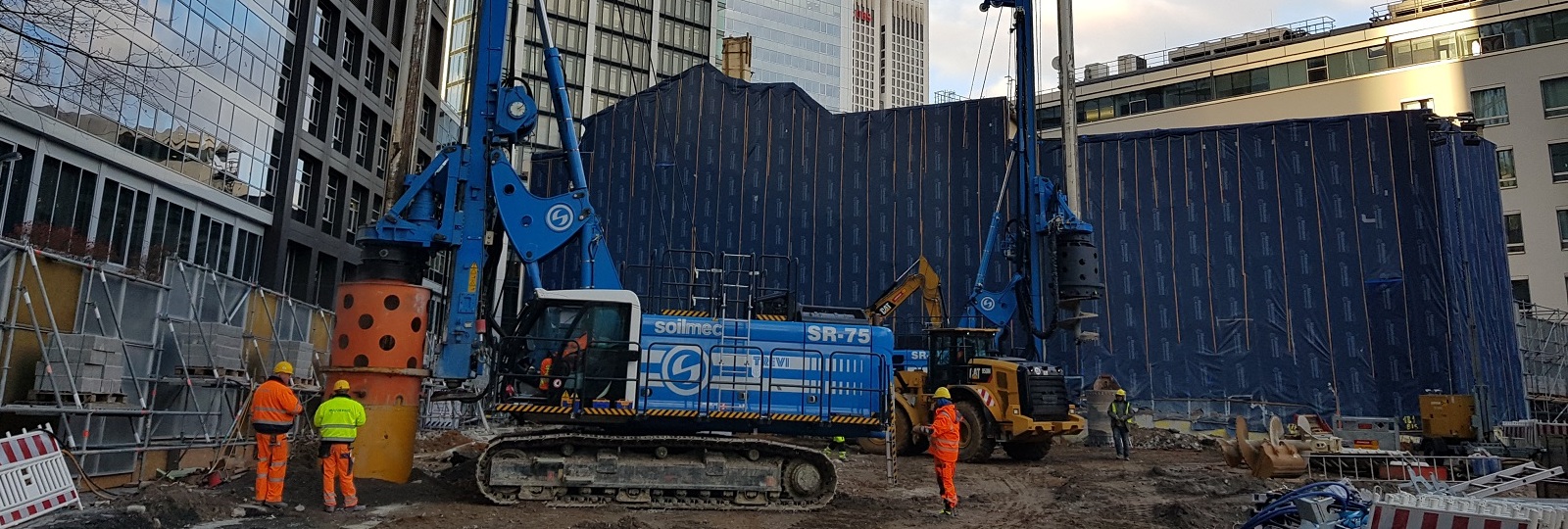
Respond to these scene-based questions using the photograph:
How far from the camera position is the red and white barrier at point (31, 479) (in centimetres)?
860

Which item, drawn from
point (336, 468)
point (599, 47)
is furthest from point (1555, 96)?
point (599, 47)

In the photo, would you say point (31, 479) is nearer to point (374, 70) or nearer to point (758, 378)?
point (758, 378)

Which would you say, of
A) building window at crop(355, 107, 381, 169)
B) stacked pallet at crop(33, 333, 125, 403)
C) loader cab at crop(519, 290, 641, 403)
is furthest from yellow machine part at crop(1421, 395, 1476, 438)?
building window at crop(355, 107, 381, 169)

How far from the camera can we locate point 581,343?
11562mm

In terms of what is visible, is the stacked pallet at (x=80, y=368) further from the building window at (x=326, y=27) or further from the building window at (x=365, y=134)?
the building window at (x=365, y=134)

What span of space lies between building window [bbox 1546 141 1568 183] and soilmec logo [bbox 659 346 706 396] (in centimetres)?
4645

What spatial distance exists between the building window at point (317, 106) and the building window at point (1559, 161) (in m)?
50.4

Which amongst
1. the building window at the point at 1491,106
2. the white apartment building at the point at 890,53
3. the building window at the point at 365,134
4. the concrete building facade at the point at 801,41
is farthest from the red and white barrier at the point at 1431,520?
the white apartment building at the point at 890,53

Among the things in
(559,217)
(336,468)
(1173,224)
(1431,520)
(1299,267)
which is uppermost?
(1173,224)

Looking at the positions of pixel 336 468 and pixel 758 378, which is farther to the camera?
pixel 758 378

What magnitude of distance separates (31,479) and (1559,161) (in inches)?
2103

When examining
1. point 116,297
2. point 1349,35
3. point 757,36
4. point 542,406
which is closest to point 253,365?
point 116,297

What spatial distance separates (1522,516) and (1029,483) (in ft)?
32.7

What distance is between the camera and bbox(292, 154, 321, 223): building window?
30.3m
